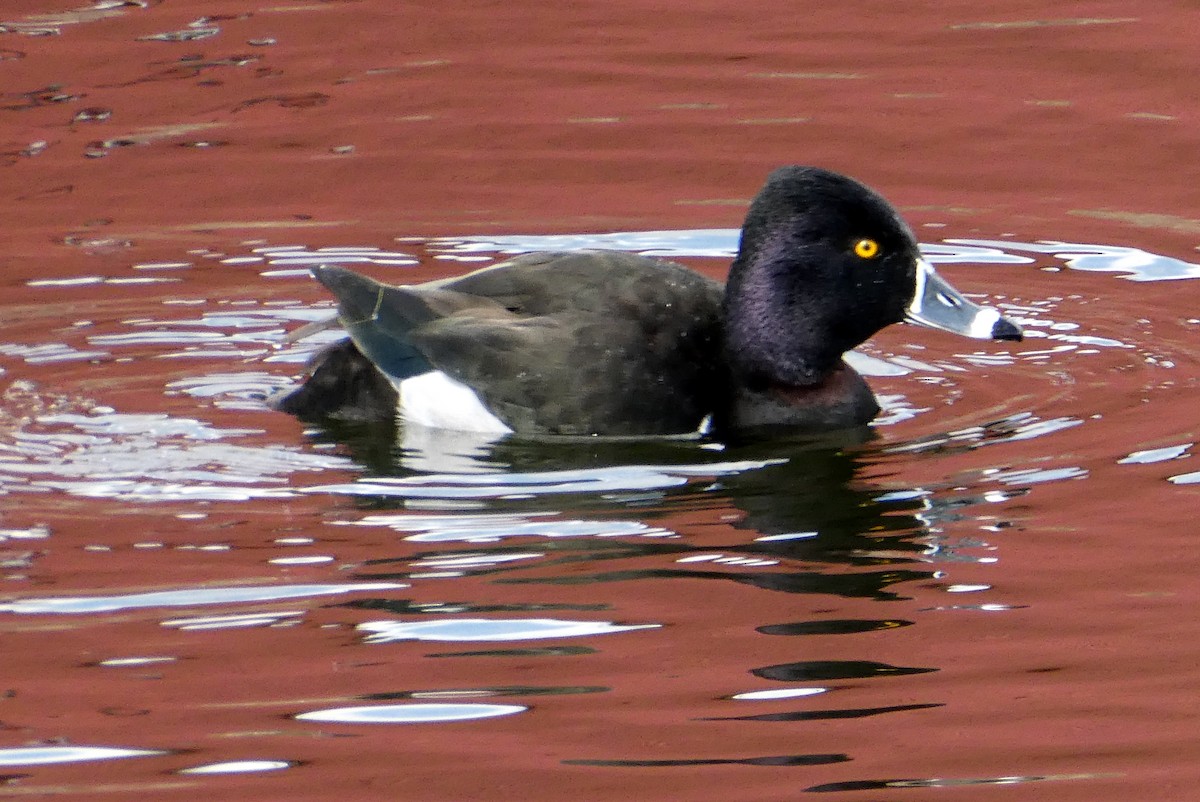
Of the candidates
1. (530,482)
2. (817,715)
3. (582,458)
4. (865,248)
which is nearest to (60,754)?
(817,715)

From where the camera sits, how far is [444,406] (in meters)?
6.43

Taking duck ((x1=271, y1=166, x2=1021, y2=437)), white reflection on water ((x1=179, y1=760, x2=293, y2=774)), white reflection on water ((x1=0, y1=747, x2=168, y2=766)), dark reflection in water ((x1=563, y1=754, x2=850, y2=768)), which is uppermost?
duck ((x1=271, y1=166, x2=1021, y2=437))

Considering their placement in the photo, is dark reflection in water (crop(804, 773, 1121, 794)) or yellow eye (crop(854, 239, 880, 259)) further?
yellow eye (crop(854, 239, 880, 259))

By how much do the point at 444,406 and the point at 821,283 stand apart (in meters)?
1.22

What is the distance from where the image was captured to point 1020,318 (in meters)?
7.67

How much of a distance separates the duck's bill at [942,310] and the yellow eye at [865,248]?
181 mm

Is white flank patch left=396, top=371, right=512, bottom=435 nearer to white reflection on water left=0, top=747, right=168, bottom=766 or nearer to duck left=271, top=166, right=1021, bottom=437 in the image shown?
duck left=271, top=166, right=1021, bottom=437

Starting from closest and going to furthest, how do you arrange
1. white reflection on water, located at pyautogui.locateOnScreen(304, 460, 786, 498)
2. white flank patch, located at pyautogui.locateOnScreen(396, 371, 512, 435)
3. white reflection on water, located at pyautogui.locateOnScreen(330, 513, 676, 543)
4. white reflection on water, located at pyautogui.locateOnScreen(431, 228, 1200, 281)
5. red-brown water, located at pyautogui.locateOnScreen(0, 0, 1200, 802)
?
red-brown water, located at pyautogui.locateOnScreen(0, 0, 1200, 802) < white reflection on water, located at pyautogui.locateOnScreen(330, 513, 676, 543) < white reflection on water, located at pyautogui.locateOnScreen(304, 460, 786, 498) < white flank patch, located at pyautogui.locateOnScreen(396, 371, 512, 435) < white reflection on water, located at pyautogui.locateOnScreen(431, 228, 1200, 281)

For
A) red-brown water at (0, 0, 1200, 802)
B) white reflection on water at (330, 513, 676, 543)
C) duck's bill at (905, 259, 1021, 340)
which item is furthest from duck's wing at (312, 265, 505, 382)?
duck's bill at (905, 259, 1021, 340)

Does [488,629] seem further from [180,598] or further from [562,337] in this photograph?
[562,337]

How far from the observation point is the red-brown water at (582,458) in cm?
400

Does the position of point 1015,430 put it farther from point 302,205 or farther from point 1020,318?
point 302,205

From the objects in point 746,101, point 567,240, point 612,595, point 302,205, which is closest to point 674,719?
point 612,595

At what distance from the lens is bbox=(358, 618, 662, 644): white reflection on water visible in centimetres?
451
